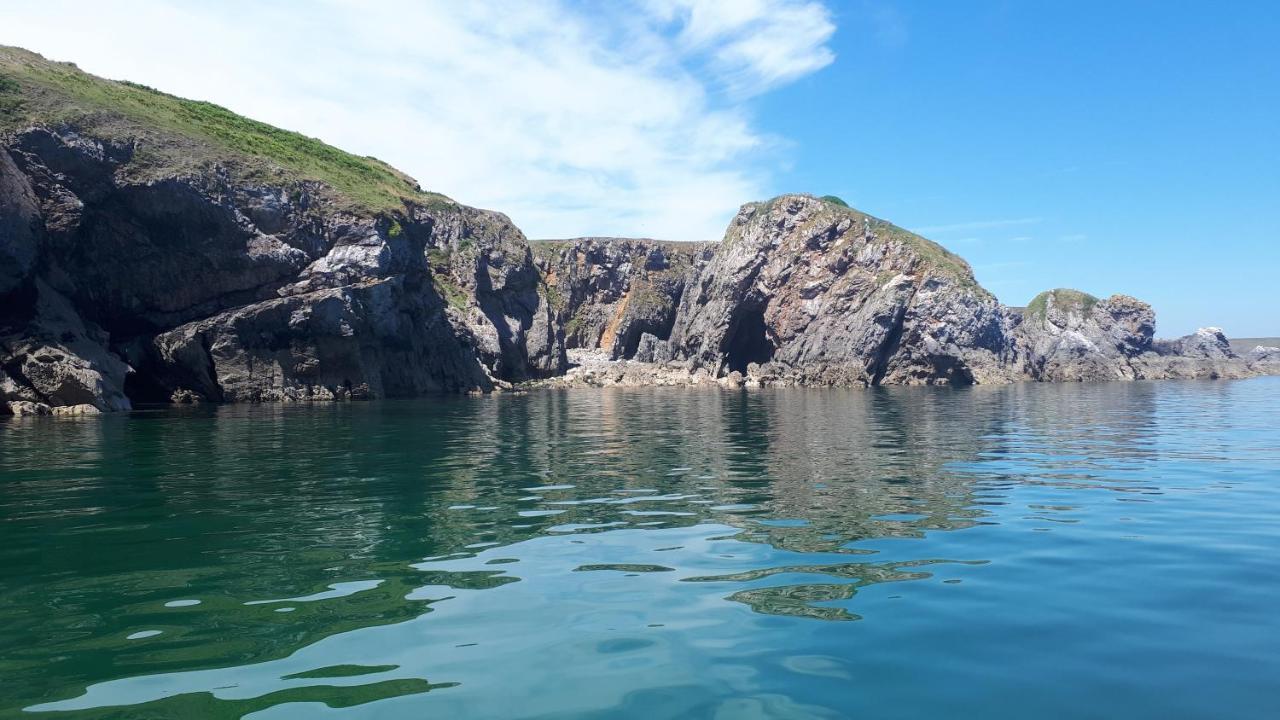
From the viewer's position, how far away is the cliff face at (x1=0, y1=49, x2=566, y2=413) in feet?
149

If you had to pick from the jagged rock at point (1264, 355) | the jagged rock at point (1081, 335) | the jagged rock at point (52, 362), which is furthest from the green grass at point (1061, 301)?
the jagged rock at point (52, 362)

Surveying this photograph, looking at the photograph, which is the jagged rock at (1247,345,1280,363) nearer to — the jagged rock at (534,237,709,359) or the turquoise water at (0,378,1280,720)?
the jagged rock at (534,237,709,359)

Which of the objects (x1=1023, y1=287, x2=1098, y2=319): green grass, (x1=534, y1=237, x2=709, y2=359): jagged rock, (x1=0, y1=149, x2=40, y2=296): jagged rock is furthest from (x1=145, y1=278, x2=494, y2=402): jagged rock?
(x1=1023, y1=287, x2=1098, y2=319): green grass

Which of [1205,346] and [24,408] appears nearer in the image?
[24,408]

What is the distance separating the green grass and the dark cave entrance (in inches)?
2099

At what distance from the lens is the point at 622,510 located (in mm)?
13648

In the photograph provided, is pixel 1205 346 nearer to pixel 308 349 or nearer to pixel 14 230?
pixel 308 349

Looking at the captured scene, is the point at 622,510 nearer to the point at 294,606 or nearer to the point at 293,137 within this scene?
the point at 294,606

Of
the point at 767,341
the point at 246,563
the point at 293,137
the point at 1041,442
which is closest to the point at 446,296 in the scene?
the point at 293,137

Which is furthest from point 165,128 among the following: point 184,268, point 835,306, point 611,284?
point 611,284

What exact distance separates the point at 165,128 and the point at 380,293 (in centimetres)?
2240

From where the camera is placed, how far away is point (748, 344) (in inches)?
5369

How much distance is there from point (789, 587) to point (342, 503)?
9.81 m

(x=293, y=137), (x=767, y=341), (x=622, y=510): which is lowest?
(x=622, y=510)
